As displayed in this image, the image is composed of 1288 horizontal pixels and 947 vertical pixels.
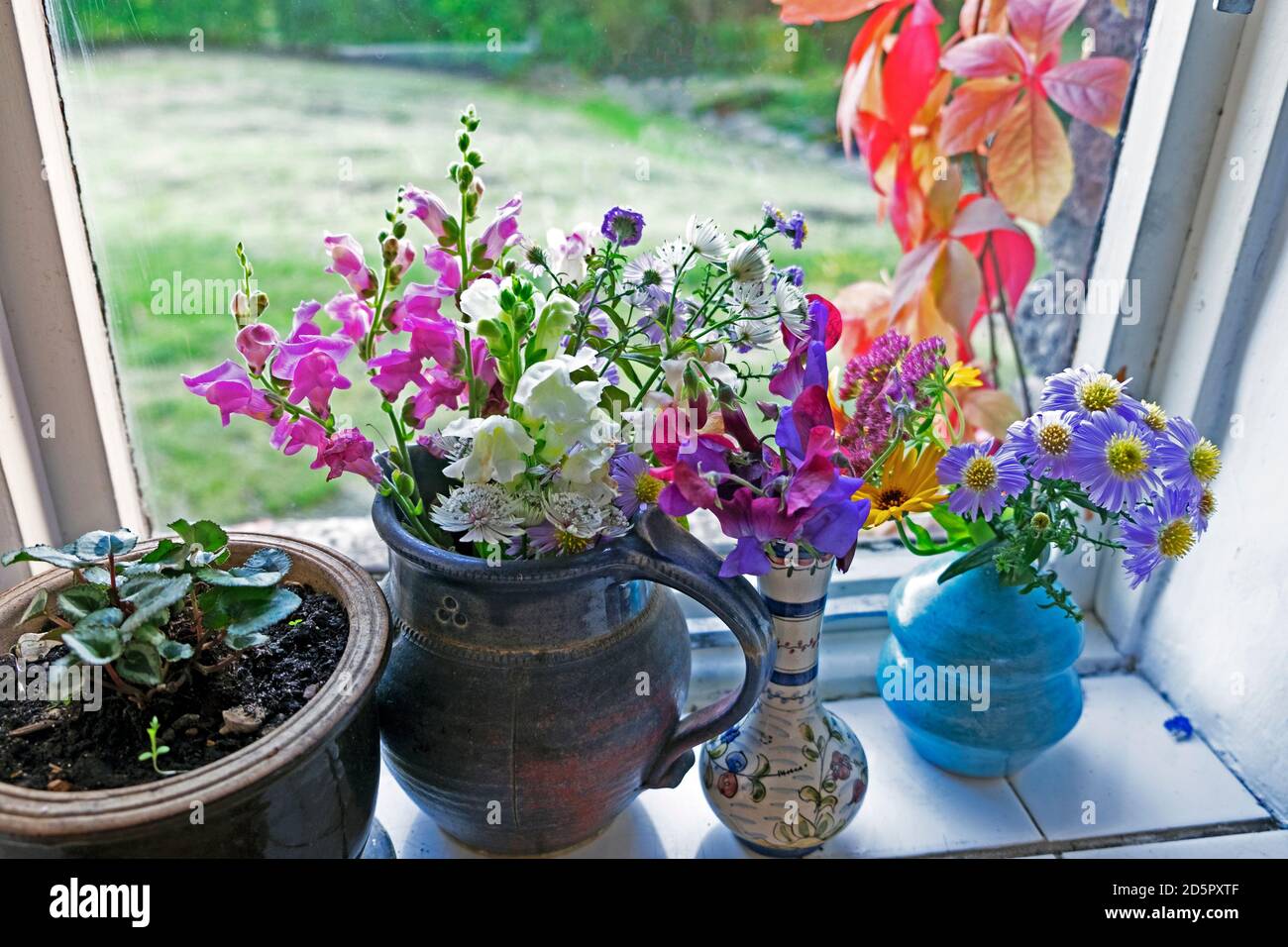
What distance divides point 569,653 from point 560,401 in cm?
22

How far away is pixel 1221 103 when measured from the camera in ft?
3.23

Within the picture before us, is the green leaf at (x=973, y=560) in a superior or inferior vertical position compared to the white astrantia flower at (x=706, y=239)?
inferior

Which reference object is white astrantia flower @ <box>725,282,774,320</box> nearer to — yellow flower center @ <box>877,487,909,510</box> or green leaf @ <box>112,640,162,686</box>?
yellow flower center @ <box>877,487,909,510</box>

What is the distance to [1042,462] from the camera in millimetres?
825

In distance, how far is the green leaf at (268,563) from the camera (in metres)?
0.81

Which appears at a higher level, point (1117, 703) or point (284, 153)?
point (284, 153)

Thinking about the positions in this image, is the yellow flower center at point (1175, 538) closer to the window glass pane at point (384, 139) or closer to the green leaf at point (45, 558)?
the window glass pane at point (384, 139)

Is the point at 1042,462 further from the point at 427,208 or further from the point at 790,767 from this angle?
the point at 427,208

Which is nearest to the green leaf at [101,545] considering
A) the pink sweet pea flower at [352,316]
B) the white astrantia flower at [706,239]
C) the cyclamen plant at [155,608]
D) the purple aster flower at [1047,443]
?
the cyclamen plant at [155,608]

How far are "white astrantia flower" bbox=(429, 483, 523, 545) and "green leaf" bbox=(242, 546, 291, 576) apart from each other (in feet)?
0.54

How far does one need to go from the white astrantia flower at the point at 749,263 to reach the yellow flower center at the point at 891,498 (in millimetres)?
239

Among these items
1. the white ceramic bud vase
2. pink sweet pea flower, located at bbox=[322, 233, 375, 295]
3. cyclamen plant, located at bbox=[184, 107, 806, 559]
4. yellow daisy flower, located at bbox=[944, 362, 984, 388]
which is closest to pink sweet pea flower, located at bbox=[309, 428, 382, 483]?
cyclamen plant, located at bbox=[184, 107, 806, 559]
